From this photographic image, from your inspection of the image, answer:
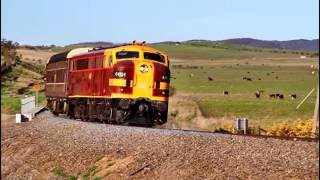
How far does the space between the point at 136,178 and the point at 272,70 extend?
78658 mm

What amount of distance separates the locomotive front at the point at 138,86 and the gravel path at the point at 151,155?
172 centimetres

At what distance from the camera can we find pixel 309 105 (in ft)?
138

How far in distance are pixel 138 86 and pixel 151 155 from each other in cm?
1032

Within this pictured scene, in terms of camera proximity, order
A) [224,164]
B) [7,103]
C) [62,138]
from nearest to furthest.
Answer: [224,164]
[62,138]
[7,103]

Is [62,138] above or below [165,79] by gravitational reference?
below

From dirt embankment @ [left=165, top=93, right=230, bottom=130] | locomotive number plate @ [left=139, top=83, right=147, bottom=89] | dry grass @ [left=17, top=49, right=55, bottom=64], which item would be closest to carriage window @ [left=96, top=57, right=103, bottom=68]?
locomotive number plate @ [left=139, top=83, right=147, bottom=89]

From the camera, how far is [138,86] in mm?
26938

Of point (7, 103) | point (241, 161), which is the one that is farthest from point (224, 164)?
point (7, 103)

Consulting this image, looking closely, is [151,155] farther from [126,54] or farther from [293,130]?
[126,54]

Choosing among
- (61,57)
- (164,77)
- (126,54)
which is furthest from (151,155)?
(61,57)

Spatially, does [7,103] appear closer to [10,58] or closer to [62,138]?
[10,58]

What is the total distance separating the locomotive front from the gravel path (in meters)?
1.72

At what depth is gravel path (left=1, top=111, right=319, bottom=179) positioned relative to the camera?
1420 cm

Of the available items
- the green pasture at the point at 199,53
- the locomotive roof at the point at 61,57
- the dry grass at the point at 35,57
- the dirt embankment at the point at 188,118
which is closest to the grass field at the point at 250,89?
the dirt embankment at the point at 188,118
